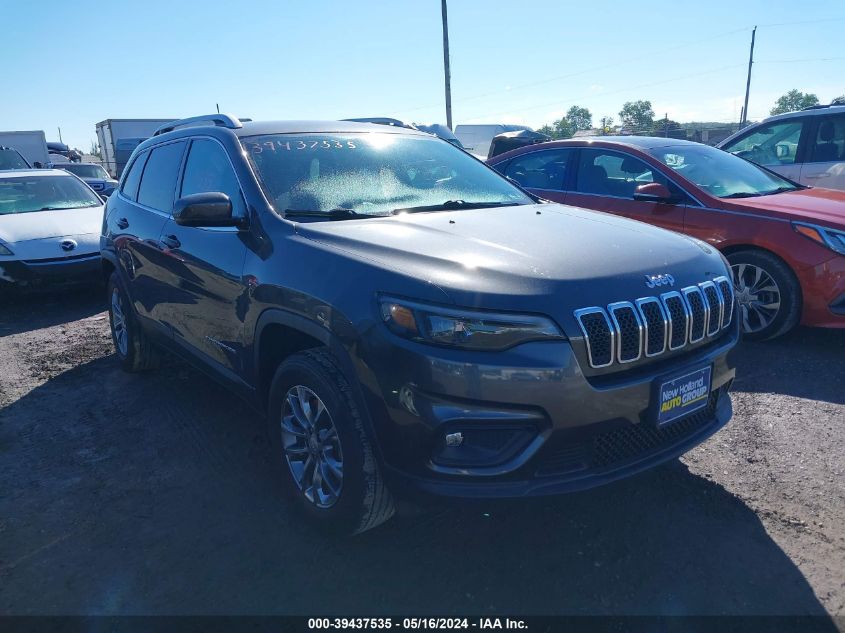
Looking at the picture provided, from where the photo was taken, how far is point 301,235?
2801 millimetres

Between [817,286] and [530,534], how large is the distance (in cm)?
328

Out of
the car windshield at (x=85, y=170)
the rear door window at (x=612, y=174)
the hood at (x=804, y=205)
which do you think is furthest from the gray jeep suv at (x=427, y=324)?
the car windshield at (x=85, y=170)

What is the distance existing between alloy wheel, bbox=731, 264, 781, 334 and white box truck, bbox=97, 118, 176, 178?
2561 centimetres

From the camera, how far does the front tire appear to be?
243 centimetres

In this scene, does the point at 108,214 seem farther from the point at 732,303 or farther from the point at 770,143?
the point at 770,143

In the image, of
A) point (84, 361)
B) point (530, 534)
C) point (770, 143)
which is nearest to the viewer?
point (530, 534)

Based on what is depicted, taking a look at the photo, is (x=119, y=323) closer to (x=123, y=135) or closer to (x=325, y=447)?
(x=325, y=447)

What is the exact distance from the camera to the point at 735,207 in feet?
16.8

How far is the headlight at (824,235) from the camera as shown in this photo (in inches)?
182

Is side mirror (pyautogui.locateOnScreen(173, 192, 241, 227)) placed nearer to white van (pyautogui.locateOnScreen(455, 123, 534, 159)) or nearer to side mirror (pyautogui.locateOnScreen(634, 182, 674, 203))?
side mirror (pyautogui.locateOnScreen(634, 182, 674, 203))

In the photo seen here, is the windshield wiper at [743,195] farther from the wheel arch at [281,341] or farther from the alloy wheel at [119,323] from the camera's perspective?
the alloy wheel at [119,323]

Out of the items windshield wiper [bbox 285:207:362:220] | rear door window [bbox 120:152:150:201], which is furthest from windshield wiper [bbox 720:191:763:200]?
rear door window [bbox 120:152:150:201]

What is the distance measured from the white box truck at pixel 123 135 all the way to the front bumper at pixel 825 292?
26071mm

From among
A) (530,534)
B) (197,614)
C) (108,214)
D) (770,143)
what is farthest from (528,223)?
(770,143)
